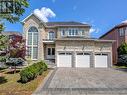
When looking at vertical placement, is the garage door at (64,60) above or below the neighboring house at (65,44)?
below

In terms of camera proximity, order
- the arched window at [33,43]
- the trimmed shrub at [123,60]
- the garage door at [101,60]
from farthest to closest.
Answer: the arched window at [33,43] → the trimmed shrub at [123,60] → the garage door at [101,60]

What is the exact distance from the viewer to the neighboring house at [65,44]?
1572 inches

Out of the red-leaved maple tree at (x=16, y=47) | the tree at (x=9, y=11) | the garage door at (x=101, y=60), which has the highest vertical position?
the tree at (x=9, y=11)

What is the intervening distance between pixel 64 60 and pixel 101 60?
6.33 metres

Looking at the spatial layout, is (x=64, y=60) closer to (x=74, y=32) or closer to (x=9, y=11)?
(x=74, y=32)

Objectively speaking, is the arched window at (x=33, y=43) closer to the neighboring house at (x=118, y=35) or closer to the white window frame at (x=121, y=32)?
the neighboring house at (x=118, y=35)

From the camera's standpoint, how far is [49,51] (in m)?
45.8

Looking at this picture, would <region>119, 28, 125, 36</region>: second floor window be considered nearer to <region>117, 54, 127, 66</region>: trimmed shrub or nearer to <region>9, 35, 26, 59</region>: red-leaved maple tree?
<region>117, 54, 127, 66</region>: trimmed shrub

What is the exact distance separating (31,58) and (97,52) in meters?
12.1

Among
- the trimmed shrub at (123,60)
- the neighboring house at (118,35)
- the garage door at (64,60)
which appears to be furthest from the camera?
the neighboring house at (118,35)

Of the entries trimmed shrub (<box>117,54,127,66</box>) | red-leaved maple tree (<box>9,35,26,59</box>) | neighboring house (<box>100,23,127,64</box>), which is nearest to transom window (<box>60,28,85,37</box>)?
neighboring house (<box>100,23,127,64</box>)

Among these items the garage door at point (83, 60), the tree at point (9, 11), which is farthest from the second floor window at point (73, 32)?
the tree at point (9, 11)

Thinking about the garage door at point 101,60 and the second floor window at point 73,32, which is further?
the second floor window at point 73,32

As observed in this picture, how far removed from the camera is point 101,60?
40375mm
